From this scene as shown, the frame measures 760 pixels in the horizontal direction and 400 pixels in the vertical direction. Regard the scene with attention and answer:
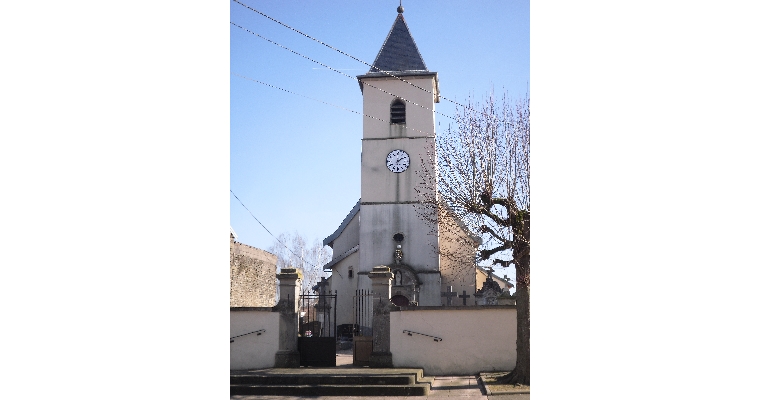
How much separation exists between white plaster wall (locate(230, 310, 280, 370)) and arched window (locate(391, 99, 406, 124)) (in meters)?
12.0

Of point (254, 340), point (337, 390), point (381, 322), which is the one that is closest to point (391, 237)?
point (381, 322)

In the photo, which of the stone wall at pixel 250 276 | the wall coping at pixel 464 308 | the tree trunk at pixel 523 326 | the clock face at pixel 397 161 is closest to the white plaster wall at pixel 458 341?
the wall coping at pixel 464 308

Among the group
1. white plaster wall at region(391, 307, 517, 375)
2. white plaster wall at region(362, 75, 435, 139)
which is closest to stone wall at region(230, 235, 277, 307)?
white plaster wall at region(391, 307, 517, 375)

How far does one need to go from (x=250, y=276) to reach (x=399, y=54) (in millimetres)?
10441

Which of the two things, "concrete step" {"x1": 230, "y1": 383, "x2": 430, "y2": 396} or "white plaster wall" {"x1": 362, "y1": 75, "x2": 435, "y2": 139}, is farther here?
"white plaster wall" {"x1": 362, "y1": 75, "x2": 435, "y2": 139}

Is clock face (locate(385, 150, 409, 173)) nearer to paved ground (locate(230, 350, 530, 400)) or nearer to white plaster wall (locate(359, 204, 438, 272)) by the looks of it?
white plaster wall (locate(359, 204, 438, 272))

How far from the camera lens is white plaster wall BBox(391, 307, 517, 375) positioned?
1144 cm

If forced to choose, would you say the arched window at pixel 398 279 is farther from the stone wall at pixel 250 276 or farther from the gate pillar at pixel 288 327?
the gate pillar at pixel 288 327

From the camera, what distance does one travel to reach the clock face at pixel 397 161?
2214 centimetres
